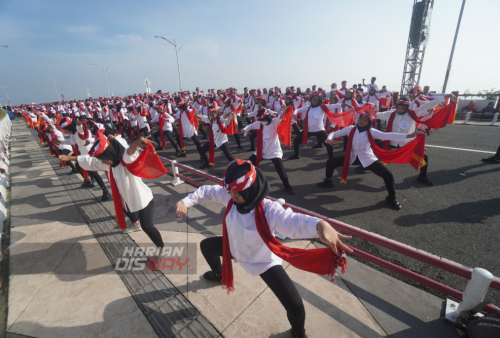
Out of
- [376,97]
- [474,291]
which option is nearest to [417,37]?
[376,97]

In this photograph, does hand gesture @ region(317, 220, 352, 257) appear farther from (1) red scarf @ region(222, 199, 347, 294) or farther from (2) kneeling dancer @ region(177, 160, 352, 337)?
A: (1) red scarf @ region(222, 199, 347, 294)

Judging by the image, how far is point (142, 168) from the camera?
12.0ft

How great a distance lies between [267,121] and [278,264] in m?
3.97

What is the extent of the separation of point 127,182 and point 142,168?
1.02 feet

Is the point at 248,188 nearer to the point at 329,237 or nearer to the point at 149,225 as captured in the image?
the point at 329,237

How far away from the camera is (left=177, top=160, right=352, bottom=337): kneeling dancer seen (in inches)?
74.8

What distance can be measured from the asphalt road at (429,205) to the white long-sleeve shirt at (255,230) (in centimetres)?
235

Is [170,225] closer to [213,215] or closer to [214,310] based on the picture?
[213,215]

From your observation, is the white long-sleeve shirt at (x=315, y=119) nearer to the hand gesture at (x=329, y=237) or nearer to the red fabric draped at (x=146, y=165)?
the red fabric draped at (x=146, y=165)

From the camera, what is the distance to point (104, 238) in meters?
4.36

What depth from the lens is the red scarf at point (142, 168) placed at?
3586mm

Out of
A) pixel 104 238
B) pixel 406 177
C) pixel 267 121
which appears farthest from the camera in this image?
pixel 406 177

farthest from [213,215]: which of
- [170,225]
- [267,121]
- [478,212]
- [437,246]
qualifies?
[478,212]

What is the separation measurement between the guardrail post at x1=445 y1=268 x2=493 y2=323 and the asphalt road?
0.78m
